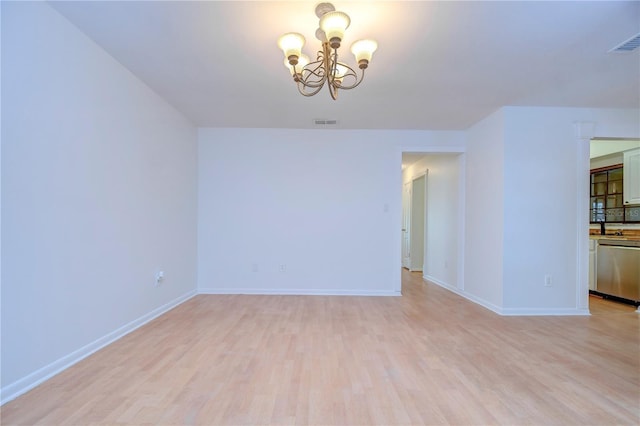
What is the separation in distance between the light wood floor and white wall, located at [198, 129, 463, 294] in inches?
44.3

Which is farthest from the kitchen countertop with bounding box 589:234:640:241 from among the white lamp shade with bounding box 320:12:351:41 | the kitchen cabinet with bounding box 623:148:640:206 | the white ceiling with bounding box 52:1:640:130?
the white lamp shade with bounding box 320:12:351:41

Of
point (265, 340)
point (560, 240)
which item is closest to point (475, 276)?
point (560, 240)

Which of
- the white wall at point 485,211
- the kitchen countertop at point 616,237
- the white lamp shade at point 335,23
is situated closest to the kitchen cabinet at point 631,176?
the kitchen countertop at point 616,237

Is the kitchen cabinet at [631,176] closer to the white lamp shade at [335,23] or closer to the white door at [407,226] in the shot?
the white door at [407,226]

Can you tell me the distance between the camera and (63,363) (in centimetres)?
207

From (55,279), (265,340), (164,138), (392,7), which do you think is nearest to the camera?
(392,7)

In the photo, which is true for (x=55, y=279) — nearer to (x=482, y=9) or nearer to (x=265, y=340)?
(x=265, y=340)

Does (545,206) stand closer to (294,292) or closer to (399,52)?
(399,52)

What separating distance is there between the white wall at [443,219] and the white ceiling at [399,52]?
1.44 m

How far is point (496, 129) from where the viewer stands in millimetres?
3689

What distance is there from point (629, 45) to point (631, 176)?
10.5ft

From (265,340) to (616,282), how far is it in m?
5.03

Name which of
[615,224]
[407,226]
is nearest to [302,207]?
[407,226]

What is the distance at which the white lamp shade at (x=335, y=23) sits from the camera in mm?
1681
